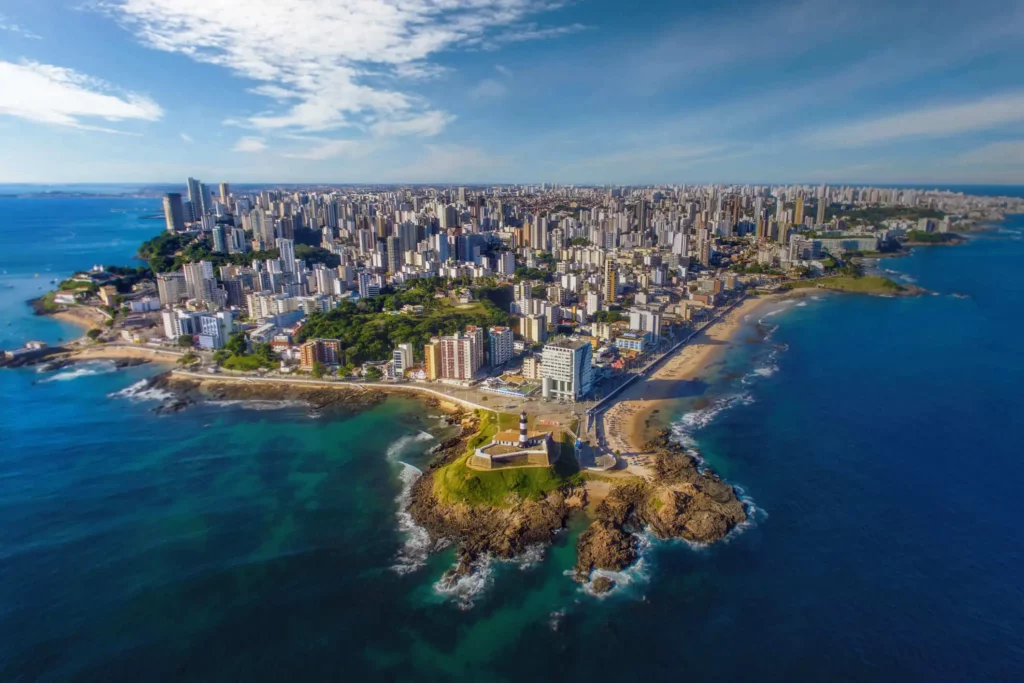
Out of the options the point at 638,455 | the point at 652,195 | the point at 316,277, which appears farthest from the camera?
the point at 652,195

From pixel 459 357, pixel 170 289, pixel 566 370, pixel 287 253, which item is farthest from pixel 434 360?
pixel 287 253

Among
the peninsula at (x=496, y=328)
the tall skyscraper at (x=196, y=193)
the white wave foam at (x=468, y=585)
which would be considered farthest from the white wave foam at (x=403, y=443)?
the tall skyscraper at (x=196, y=193)

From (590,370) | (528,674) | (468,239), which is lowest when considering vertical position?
(528,674)

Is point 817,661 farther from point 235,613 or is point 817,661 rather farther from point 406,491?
point 235,613

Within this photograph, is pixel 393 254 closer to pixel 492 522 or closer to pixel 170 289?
pixel 170 289

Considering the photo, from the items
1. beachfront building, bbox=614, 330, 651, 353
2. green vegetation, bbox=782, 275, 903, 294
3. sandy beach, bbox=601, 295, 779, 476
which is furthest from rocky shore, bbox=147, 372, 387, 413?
green vegetation, bbox=782, 275, 903, 294

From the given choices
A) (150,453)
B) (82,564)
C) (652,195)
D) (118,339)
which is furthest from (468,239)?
(652,195)

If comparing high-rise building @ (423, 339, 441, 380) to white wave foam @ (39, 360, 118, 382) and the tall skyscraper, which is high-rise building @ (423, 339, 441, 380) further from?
the tall skyscraper
